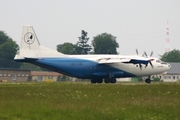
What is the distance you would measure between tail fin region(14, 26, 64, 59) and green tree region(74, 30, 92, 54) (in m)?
93.1

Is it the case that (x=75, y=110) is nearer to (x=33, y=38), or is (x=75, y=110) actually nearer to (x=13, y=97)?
(x=13, y=97)

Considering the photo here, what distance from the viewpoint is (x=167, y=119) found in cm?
2711

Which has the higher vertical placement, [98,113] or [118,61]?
[118,61]

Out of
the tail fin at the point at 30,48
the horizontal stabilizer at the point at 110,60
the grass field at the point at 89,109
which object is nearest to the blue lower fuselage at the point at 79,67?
the horizontal stabilizer at the point at 110,60

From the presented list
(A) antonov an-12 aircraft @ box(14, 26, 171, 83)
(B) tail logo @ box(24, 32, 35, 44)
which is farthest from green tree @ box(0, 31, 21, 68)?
(B) tail logo @ box(24, 32, 35, 44)

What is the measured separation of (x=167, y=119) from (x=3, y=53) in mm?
134175

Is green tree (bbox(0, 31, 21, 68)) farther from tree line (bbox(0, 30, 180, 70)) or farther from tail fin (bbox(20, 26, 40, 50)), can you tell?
tail fin (bbox(20, 26, 40, 50))

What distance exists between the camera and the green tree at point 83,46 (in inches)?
6512

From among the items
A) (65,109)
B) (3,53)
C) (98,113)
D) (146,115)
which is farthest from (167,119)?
(3,53)

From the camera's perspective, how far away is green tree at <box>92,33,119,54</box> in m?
151

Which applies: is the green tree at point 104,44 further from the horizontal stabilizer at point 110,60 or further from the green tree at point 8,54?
the horizontal stabilizer at point 110,60

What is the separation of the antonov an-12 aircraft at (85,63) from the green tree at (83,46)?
8859 cm

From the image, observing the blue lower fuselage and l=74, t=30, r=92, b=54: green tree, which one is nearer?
the blue lower fuselage

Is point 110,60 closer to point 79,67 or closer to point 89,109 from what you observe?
point 79,67
